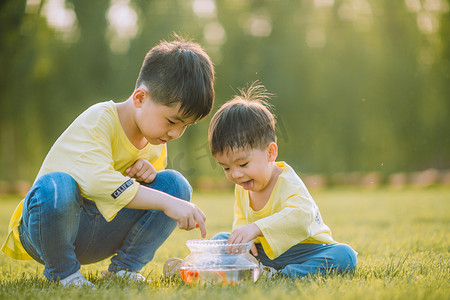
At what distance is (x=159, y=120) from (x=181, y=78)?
0.22 meters

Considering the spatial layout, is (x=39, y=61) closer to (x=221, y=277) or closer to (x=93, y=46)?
(x=93, y=46)

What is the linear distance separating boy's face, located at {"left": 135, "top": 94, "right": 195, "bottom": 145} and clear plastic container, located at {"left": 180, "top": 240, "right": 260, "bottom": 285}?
20.8 inches

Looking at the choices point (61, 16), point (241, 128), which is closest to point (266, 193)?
point (241, 128)

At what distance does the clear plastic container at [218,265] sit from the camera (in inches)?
77.2

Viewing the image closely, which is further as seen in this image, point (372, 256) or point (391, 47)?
point (391, 47)

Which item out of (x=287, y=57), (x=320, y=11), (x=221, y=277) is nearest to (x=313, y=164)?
(x=287, y=57)

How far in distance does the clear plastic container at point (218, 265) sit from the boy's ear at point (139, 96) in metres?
0.70

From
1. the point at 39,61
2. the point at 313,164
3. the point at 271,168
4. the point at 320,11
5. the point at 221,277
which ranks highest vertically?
the point at 320,11

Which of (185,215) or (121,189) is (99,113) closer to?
(121,189)

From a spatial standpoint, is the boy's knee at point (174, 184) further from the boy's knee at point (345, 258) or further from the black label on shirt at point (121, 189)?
the boy's knee at point (345, 258)

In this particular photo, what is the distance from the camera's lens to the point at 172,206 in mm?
2002

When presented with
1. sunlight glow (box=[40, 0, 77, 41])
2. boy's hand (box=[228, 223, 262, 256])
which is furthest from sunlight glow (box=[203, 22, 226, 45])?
boy's hand (box=[228, 223, 262, 256])

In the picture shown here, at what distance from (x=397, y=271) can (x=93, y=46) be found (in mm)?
10269

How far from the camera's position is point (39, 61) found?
436 inches
